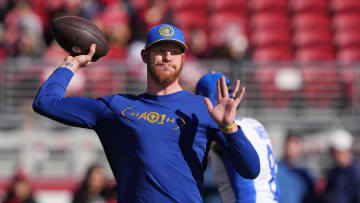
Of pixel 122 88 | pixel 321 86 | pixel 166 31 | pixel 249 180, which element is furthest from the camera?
pixel 321 86

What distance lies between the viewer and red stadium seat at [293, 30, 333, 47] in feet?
42.9

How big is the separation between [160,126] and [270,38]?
30.9 ft

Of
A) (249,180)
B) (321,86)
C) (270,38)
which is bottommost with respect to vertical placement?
(249,180)

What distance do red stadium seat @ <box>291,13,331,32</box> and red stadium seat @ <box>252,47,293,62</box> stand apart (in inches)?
26.5

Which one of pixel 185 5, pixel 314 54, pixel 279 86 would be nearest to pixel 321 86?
pixel 279 86

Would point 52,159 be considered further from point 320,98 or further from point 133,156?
point 133,156

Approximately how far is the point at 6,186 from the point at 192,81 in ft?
10.0

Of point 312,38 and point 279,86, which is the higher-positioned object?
point 312,38

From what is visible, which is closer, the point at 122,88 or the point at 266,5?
the point at 122,88

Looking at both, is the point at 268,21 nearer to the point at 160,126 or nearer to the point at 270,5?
the point at 270,5

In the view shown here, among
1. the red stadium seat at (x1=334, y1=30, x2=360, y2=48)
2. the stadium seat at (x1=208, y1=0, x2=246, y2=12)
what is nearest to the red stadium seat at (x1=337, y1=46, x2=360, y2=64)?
the red stadium seat at (x1=334, y1=30, x2=360, y2=48)

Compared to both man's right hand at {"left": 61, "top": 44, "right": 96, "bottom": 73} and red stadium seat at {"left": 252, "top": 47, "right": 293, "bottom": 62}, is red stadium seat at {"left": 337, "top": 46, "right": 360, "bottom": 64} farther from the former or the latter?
man's right hand at {"left": 61, "top": 44, "right": 96, "bottom": 73}

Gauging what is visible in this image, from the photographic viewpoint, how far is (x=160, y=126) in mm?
3924

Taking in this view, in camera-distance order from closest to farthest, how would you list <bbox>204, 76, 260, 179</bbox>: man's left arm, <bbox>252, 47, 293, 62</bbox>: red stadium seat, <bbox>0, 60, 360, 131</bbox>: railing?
<bbox>204, 76, 260, 179</bbox>: man's left arm → <bbox>0, 60, 360, 131</bbox>: railing → <bbox>252, 47, 293, 62</bbox>: red stadium seat
